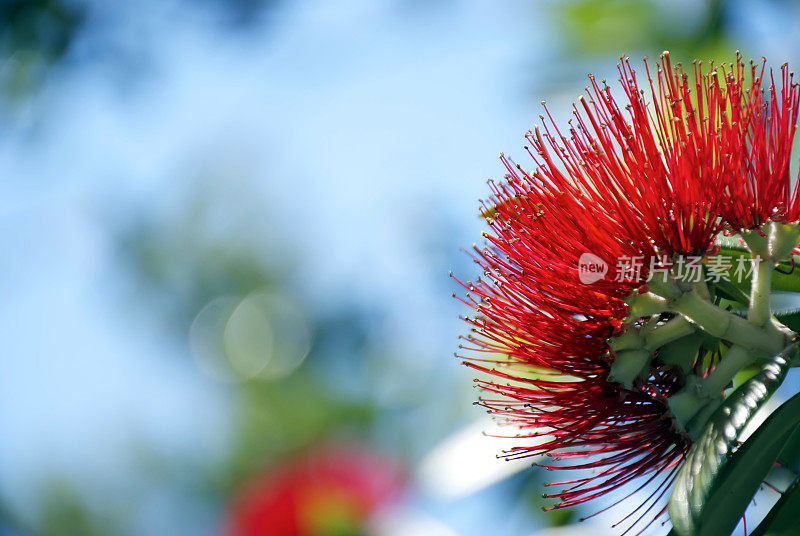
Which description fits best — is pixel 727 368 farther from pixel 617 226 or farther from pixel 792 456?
pixel 792 456

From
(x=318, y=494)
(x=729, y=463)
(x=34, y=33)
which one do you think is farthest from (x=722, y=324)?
(x=318, y=494)

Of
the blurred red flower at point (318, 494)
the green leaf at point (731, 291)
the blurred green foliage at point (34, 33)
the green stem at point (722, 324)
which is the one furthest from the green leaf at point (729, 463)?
the blurred green foliage at point (34, 33)

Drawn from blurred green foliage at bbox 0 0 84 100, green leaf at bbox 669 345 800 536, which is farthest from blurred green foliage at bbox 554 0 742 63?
blurred green foliage at bbox 0 0 84 100

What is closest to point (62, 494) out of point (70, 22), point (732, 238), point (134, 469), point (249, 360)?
point (134, 469)

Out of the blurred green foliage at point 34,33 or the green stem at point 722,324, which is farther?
the blurred green foliage at point 34,33

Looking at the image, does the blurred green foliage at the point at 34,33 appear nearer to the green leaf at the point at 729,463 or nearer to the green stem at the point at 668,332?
the green stem at the point at 668,332

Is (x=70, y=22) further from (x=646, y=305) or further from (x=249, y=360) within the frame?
(x=249, y=360)
